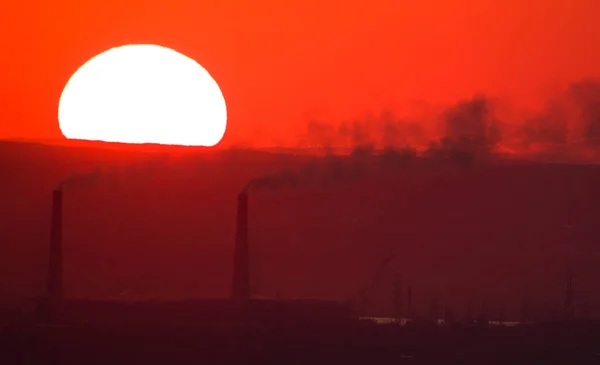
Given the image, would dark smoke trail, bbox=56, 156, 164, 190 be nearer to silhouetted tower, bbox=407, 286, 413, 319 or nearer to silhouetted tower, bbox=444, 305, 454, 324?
silhouetted tower, bbox=407, 286, 413, 319

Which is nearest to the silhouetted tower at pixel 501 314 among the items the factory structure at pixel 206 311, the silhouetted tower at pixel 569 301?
the silhouetted tower at pixel 569 301

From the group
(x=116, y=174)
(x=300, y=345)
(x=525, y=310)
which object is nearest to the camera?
(x=300, y=345)

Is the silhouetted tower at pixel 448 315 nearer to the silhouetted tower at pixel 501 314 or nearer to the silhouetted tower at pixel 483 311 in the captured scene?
the silhouetted tower at pixel 483 311

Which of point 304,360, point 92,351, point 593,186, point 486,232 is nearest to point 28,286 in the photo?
point 92,351

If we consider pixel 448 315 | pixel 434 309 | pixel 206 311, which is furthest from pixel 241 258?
pixel 434 309

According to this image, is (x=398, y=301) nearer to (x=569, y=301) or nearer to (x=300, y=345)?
(x=569, y=301)

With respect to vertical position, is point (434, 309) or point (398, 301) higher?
point (398, 301)
